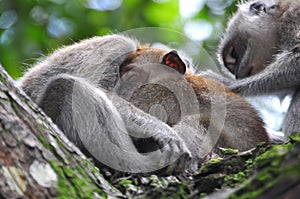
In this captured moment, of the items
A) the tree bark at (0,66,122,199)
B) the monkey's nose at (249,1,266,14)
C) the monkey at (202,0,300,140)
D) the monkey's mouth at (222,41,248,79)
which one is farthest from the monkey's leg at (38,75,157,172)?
the monkey's nose at (249,1,266,14)

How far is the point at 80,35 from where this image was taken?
951cm

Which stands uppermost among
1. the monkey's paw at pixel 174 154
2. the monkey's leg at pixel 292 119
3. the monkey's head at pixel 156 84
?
the monkey's head at pixel 156 84

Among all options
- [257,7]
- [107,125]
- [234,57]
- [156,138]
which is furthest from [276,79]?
[107,125]

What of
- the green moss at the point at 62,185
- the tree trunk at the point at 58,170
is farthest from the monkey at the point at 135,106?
the green moss at the point at 62,185

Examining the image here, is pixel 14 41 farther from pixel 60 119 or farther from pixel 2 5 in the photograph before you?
pixel 60 119

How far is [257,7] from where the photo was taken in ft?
27.9

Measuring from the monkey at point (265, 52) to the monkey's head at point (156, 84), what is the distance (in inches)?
54.5

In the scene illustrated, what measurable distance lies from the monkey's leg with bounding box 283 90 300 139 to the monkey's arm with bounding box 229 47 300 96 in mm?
390

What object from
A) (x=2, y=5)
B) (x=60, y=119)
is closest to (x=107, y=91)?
(x=60, y=119)

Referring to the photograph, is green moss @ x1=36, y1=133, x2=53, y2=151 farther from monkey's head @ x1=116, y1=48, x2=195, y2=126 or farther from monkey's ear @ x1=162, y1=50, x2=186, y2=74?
monkey's ear @ x1=162, y1=50, x2=186, y2=74

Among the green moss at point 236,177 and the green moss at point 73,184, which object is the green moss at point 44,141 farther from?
the green moss at point 236,177

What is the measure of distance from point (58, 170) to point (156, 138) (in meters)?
2.04

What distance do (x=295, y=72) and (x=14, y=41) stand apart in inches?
183

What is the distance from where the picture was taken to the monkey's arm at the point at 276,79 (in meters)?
7.12
